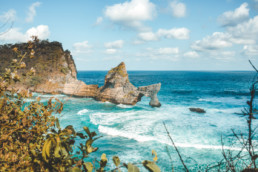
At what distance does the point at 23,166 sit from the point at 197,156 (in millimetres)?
12683

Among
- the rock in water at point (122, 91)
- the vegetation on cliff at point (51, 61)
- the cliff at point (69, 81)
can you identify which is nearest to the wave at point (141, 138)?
the rock in water at point (122, 91)

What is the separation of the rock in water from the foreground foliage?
25.9 m

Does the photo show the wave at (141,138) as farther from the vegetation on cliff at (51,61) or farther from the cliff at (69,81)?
the vegetation on cliff at (51,61)

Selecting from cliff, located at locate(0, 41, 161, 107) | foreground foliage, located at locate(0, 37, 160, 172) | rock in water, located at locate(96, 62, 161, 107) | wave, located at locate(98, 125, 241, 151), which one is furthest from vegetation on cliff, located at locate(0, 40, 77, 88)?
foreground foliage, located at locate(0, 37, 160, 172)

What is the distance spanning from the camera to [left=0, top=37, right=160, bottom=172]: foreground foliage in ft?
5.72

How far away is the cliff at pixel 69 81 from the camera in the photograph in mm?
28844

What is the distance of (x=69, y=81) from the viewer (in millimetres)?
35250

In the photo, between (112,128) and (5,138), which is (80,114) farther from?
(5,138)

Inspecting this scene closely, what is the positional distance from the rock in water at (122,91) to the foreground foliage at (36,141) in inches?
1018

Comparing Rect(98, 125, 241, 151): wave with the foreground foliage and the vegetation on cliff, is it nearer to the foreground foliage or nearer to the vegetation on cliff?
the foreground foliage

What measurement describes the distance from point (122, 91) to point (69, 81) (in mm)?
12824

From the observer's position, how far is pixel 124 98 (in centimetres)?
2884

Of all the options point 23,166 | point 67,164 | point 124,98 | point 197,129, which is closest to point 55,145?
point 67,164

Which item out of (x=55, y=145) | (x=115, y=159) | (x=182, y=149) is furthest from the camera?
Answer: (x=182, y=149)
